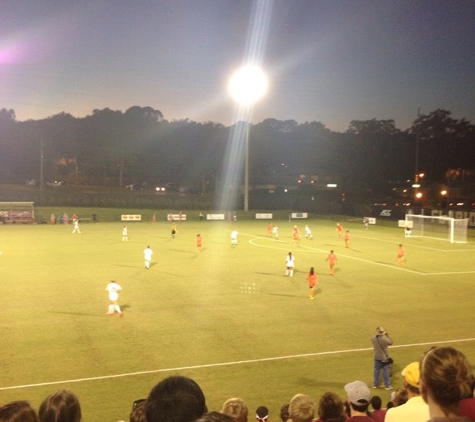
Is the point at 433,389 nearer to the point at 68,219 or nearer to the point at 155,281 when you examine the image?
the point at 155,281

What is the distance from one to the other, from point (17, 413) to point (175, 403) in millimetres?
1158

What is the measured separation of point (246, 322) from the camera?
18359 mm

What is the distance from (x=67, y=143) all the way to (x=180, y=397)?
123m

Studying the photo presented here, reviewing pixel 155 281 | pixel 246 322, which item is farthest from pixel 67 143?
pixel 246 322

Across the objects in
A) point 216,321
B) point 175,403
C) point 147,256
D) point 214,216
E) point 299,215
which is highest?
point 299,215

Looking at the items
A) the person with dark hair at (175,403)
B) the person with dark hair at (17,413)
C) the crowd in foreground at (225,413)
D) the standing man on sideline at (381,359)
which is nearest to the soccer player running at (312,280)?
the standing man on sideline at (381,359)

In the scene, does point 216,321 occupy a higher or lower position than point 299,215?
lower

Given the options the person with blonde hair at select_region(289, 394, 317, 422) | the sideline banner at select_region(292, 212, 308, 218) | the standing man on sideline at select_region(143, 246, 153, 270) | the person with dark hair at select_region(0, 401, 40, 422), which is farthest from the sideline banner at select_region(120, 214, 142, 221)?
the person with dark hair at select_region(0, 401, 40, 422)

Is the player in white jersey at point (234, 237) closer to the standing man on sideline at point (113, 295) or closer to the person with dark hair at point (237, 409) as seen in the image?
the standing man on sideline at point (113, 295)

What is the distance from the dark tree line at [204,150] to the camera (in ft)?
343

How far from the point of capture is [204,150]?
392ft

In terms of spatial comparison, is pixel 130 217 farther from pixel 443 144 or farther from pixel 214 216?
pixel 443 144

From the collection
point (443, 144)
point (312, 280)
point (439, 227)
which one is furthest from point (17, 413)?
point (443, 144)

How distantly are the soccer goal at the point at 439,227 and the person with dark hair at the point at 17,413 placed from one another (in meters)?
47.3
